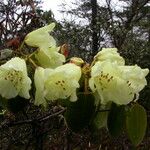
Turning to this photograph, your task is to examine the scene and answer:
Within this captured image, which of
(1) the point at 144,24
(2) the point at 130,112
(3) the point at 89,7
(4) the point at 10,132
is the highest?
(2) the point at 130,112

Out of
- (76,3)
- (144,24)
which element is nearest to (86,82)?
(144,24)

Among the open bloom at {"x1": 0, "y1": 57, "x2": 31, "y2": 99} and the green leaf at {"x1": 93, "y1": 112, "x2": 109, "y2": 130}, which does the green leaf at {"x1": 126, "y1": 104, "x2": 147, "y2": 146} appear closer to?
the green leaf at {"x1": 93, "y1": 112, "x2": 109, "y2": 130}

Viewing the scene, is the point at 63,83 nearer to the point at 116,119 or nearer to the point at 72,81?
the point at 72,81

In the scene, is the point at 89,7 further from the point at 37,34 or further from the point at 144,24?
the point at 37,34

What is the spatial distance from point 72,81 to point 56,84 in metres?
0.03

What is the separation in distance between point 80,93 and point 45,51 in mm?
129

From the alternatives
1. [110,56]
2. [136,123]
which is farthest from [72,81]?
[136,123]

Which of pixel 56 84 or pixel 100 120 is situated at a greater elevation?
pixel 56 84

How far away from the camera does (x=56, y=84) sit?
1.05 metres

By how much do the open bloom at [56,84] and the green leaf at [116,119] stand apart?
10 centimetres

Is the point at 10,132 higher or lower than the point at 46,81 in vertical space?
lower

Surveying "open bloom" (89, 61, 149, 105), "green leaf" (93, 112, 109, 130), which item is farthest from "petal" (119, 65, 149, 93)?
"green leaf" (93, 112, 109, 130)

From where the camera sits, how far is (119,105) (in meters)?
1.11

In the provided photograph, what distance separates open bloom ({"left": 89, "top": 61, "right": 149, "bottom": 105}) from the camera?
3.37ft
